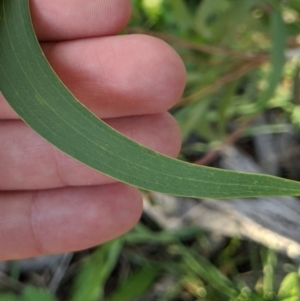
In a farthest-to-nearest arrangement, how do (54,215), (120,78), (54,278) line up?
1. (54,278)
2. (54,215)
3. (120,78)

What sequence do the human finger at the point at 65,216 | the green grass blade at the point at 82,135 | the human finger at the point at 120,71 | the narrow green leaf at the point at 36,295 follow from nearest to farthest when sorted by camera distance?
the green grass blade at the point at 82,135, the human finger at the point at 120,71, the human finger at the point at 65,216, the narrow green leaf at the point at 36,295

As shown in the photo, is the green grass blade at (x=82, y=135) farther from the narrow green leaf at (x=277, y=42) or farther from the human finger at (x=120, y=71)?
the narrow green leaf at (x=277, y=42)

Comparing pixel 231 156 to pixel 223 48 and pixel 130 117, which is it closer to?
pixel 223 48

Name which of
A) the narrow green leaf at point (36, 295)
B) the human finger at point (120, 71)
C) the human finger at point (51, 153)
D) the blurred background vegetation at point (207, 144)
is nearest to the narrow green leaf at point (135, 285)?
the blurred background vegetation at point (207, 144)

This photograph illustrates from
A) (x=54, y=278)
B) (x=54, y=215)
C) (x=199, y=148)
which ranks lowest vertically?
(x=54, y=278)

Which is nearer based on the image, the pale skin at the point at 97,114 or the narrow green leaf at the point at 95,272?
the pale skin at the point at 97,114

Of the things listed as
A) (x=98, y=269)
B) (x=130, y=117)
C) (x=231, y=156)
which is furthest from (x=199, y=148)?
(x=130, y=117)
